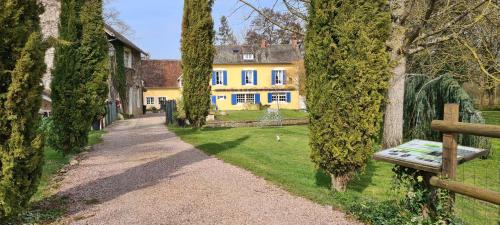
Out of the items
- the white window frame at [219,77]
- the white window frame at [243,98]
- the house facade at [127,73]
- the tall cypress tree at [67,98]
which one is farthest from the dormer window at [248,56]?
the tall cypress tree at [67,98]

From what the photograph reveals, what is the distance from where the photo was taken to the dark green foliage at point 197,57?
17.4m

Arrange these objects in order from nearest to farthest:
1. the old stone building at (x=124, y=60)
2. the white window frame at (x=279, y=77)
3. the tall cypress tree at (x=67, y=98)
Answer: the tall cypress tree at (x=67, y=98) < the old stone building at (x=124, y=60) < the white window frame at (x=279, y=77)

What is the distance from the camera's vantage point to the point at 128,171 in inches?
311

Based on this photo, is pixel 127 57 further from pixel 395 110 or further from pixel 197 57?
pixel 395 110

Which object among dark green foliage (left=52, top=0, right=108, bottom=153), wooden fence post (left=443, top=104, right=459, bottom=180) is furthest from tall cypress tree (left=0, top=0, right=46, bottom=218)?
dark green foliage (left=52, top=0, right=108, bottom=153)


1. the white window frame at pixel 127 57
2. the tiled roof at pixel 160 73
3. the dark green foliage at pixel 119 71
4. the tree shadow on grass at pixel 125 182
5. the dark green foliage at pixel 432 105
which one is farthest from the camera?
the tiled roof at pixel 160 73

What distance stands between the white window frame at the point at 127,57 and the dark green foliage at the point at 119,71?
0.74m

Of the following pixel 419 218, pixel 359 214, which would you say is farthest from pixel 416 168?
pixel 359 214

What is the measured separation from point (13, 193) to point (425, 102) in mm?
11765

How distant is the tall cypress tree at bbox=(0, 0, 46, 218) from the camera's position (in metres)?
4.31

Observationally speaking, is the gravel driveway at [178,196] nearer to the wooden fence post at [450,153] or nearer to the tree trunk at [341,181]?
the tree trunk at [341,181]

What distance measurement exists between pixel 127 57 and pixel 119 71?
2.76 meters

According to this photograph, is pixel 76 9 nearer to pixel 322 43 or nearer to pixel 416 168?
pixel 322 43

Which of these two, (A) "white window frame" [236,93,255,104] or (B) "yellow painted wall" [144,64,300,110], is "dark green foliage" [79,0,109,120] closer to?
(B) "yellow painted wall" [144,64,300,110]
